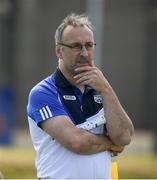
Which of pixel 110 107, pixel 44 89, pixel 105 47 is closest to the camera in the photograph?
pixel 110 107

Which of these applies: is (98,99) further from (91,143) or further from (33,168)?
(33,168)

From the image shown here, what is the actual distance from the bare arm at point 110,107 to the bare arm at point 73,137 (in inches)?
3.7

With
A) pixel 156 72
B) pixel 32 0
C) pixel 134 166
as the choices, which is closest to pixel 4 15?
pixel 32 0

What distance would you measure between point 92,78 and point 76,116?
0.27 meters

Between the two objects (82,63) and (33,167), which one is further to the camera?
(33,167)

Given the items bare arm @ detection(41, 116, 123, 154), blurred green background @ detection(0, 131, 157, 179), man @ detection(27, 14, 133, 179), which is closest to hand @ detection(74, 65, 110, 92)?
man @ detection(27, 14, 133, 179)

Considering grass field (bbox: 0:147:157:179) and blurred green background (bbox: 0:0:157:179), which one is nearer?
grass field (bbox: 0:147:157:179)

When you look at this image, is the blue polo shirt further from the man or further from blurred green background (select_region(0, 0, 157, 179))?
blurred green background (select_region(0, 0, 157, 179))

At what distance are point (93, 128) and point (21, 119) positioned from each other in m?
32.3

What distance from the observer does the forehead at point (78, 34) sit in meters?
6.02

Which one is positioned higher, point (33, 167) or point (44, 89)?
point (44, 89)

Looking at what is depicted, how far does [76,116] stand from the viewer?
6.04 m

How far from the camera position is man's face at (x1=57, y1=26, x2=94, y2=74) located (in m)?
6.00

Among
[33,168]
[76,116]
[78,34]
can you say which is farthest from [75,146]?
[33,168]
